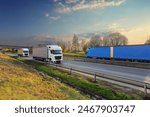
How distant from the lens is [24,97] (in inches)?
453

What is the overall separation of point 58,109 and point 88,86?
985 cm

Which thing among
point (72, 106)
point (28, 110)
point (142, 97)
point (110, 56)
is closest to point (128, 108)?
point (72, 106)

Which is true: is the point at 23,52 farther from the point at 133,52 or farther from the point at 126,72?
the point at 126,72

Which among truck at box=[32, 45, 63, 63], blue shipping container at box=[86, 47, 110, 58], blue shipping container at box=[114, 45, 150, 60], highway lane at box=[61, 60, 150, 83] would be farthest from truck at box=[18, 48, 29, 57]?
highway lane at box=[61, 60, 150, 83]

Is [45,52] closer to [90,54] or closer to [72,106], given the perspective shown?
[90,54]

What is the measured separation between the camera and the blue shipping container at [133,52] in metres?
36.8

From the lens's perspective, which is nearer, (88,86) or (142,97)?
(142,97)

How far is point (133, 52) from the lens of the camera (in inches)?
1567

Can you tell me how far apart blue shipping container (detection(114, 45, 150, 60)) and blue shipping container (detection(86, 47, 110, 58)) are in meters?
3.07

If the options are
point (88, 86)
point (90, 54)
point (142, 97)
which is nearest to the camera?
point (142, 97)

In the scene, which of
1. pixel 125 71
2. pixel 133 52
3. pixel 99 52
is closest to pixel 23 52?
pixel 99 52

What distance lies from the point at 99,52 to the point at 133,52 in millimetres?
11743

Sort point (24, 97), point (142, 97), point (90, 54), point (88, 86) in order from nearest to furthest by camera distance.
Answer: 1. point (24, 97)
2. point (142, 97)
3. point (88, 86)
4. point (90, 54)

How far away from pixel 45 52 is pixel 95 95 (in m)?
29.4
